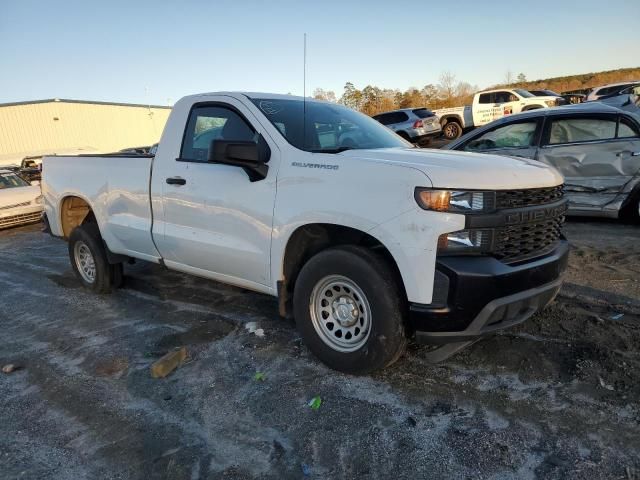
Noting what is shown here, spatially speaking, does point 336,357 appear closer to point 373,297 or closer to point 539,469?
point 373,297

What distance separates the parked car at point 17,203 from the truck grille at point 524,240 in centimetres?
1046

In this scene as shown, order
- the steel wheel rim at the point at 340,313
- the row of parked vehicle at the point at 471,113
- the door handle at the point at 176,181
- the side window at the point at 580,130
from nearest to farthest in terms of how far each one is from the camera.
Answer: the steel wheel rim at the point at 340,313 → the door handle at the point at 176,181 → the side window at the point at 580,130 → the row of parked vehicle at the point at 471,113

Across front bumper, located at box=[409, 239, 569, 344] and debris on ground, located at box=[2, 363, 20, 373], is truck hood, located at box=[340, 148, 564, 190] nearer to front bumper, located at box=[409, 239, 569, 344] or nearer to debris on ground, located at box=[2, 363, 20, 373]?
front bumper, located at box=[409, 239, 569, 344]

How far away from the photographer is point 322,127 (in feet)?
13.6

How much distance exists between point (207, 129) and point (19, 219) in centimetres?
902

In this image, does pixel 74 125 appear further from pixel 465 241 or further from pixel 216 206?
pixel 465 241

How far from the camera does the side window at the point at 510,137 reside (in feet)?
25.1

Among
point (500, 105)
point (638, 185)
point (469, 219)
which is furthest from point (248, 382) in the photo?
point (500, 105)

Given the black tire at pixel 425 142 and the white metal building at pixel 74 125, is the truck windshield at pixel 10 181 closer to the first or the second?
the black tire at pixel 425 142

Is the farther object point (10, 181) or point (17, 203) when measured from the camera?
point (10, 181)

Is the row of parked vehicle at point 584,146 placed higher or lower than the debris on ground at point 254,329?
higher

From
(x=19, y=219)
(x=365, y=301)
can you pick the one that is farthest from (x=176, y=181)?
(x=19, y=219)

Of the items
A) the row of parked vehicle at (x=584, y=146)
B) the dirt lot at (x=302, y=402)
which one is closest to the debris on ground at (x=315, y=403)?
the dirt lot at (x=302, y=402)

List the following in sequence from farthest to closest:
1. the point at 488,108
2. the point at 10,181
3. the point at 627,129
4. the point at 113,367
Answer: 1. the point at 488,108
2. the point at 10,181
3. the point at 627,129
4. the point at 113,367
